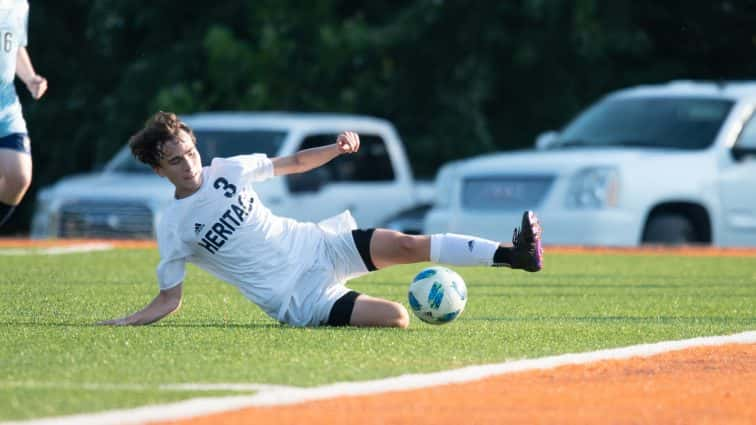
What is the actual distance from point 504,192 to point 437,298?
323 inches

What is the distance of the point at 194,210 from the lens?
8805 mm

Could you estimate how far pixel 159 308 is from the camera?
8.88 m

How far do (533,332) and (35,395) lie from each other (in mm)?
3285

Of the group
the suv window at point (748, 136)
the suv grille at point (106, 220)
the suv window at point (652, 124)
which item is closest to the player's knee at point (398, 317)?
the suv window at point (652, 124)

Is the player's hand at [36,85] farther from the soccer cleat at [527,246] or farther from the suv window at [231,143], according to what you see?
the suv window at [231,143]

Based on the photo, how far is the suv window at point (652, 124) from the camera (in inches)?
686

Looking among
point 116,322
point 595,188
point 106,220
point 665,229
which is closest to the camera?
point 116,322

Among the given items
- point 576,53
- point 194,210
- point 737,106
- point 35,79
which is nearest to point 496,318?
point 194,210

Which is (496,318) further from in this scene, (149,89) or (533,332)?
(149,89)

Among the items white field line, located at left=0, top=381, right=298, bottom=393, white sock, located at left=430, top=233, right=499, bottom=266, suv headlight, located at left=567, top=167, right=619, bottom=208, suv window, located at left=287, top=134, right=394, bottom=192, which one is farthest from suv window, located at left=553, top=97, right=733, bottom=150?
white field line, located at left=0, top=381, right=298, bottom=393

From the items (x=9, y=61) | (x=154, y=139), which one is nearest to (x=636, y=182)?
(x=9, y=61)

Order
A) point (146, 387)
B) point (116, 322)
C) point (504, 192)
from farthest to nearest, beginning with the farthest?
point (504, 192) < point (116, 322) < point (146, 387)

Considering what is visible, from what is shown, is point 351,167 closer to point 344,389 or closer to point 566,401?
point 344,389

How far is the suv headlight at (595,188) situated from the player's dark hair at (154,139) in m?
8.15
